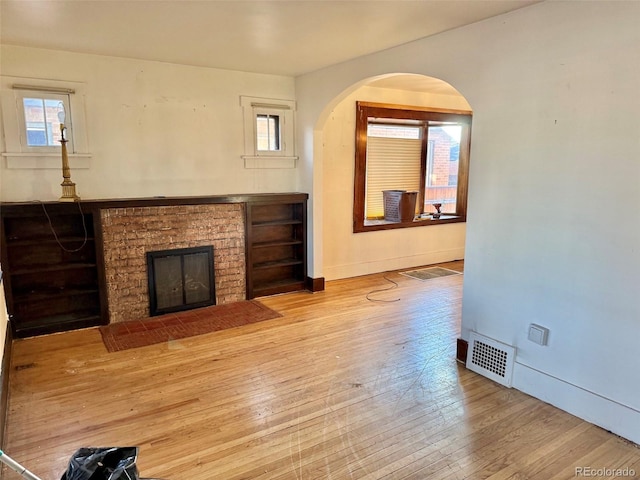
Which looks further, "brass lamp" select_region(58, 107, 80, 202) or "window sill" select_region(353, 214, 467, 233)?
"window sill" select_region(353, 214, 467, 233)

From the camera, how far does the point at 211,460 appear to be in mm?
2236

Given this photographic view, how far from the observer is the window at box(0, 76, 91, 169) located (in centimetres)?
373

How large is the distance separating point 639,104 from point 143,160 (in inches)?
161

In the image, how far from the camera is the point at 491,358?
3.08 metres

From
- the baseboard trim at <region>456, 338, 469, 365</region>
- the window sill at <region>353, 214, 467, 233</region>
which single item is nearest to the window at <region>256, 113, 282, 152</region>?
the window sill at <region>353, 214, 467, 233</region>

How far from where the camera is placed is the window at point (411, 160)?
18.9 feet

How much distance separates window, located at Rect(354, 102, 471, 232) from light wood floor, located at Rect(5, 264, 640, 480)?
259cm

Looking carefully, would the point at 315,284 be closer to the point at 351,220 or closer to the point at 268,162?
the point at 351,220

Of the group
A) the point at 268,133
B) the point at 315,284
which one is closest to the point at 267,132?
the point at 268,133

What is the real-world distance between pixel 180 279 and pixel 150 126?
1.61 meters

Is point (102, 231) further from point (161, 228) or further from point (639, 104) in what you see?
point (639, 104)

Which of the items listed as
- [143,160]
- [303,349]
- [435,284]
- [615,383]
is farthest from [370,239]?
[615,383]

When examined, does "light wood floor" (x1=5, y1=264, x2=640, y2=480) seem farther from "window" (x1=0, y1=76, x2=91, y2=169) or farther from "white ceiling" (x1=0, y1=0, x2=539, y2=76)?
"white ceiling" (x1=0, y1=0, x2=539, y2=76)

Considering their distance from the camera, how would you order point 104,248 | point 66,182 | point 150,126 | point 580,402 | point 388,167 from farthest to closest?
1. point 388,167
2. point 150,126
3. point 104,248
4. point 66,182
5. point 580,402
